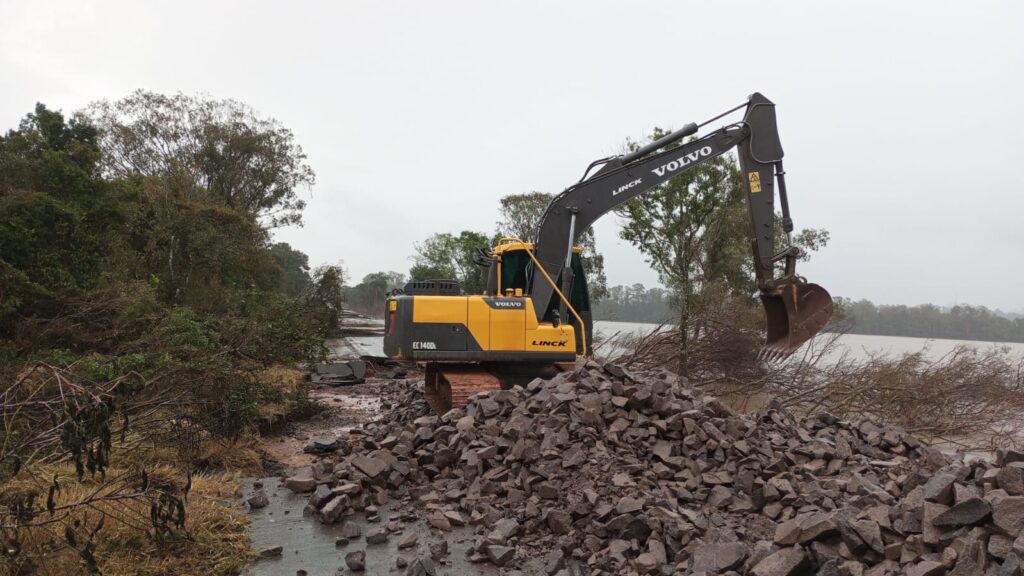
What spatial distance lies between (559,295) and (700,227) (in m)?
12.4

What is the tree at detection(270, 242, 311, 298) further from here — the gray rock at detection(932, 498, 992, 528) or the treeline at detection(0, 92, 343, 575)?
the gray rock at detection(932, 498, 992, 528)

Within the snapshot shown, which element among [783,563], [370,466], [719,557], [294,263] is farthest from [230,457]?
[294,263]

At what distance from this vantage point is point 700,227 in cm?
2006

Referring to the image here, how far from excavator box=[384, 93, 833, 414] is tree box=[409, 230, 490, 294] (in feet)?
89.8

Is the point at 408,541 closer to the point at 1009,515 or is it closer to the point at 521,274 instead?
the point at 1009,515

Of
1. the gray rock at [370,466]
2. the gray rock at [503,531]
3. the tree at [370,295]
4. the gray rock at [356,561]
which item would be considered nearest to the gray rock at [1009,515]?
the gray rock at [503,531]

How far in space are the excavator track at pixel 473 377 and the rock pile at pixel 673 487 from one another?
0.73m

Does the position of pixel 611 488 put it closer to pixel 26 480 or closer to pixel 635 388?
pixel 635 388

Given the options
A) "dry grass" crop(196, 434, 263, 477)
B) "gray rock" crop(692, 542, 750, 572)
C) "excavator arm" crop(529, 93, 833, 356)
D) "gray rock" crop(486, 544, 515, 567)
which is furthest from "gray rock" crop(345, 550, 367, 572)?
"excavator arm" crop(529, 93, 833, 356)

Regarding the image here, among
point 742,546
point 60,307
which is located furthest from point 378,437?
point 60,307

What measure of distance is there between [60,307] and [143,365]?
3684 millimetres

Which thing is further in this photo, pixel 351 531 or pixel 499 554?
pixel 351 531

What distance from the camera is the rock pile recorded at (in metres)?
3.93

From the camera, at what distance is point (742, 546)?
424 cm
